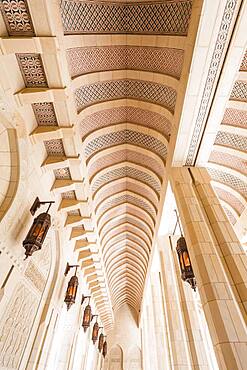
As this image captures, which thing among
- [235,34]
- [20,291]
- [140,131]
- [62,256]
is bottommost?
[20,291]

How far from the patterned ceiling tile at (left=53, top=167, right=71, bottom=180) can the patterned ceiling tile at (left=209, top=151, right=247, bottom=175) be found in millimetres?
3588

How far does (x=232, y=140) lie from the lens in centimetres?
489

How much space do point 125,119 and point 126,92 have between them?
2.25 feet

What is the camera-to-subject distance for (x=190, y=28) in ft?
10.0

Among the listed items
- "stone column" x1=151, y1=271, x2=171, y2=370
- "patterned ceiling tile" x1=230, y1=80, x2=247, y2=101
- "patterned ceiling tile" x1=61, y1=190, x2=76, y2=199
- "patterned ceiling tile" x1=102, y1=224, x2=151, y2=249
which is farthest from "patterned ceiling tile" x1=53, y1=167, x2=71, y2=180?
"stone column" x1=151, y1=271, x2=171, y2=370

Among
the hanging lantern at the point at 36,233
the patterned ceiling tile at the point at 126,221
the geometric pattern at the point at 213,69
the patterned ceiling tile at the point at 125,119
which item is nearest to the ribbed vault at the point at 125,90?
the patterned ceiling tile at the point at 125,119

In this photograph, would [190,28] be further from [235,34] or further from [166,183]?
[166,183]

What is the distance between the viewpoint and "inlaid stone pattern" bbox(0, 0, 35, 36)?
2576 mm

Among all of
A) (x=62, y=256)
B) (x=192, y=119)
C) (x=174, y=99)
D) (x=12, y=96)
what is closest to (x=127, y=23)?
(x=174, y=99)

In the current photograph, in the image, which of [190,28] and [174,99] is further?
[174,99]

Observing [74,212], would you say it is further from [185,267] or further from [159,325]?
[159,325]

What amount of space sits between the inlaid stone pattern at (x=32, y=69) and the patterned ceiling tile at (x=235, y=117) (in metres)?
3.66

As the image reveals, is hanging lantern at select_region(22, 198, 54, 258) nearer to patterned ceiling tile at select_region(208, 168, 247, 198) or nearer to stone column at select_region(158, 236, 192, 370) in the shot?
stone column at select_region(158, 236, 192, 370)

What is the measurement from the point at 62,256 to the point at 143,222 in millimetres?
3336
